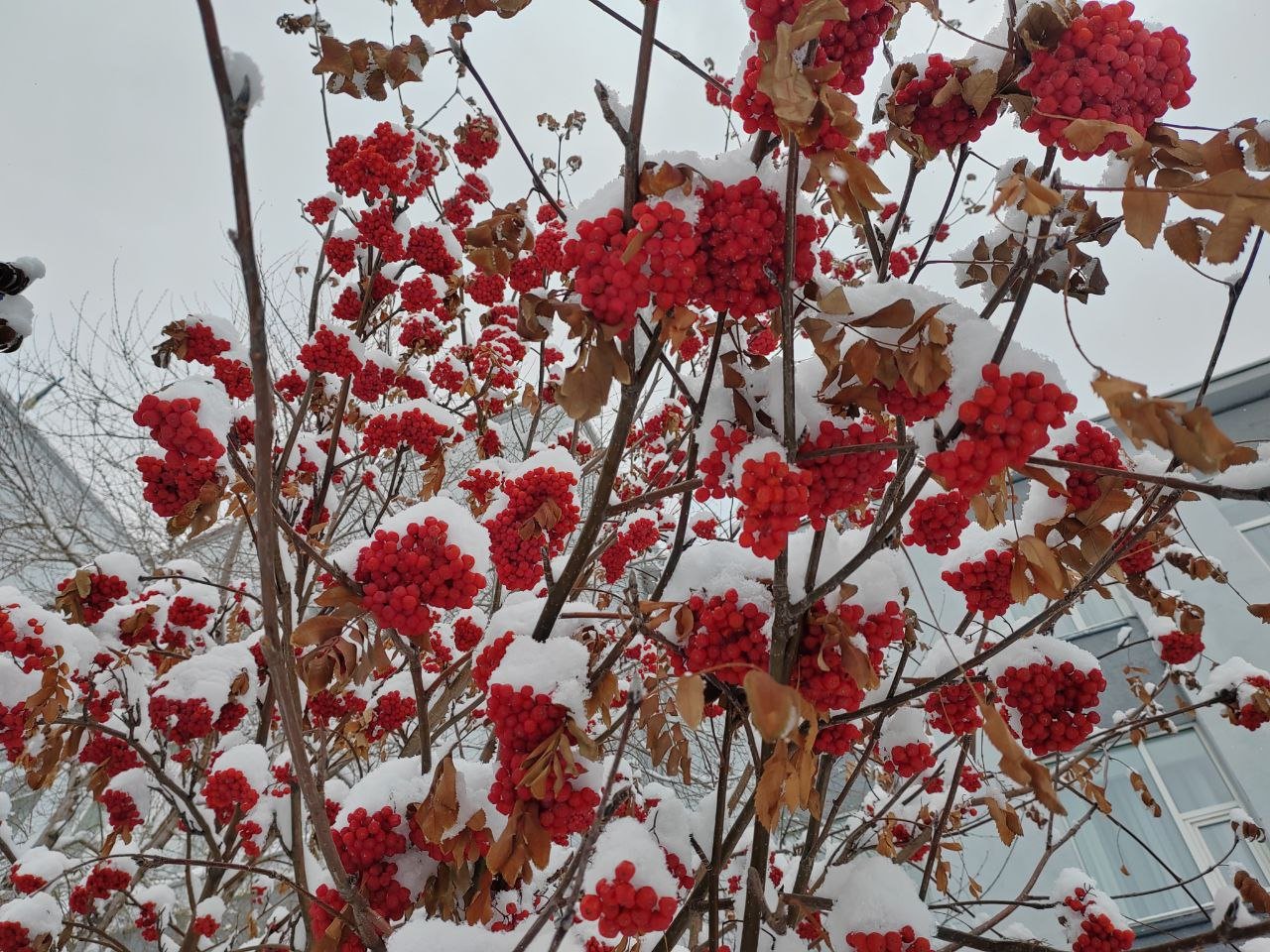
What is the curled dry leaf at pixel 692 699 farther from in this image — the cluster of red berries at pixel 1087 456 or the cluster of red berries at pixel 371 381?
the cluster of red berries at pixel 371 381

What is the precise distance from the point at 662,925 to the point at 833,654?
59 cm

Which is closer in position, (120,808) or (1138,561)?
(1138,561)

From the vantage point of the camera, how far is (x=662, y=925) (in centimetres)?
115

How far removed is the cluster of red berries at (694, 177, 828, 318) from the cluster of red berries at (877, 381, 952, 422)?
0.25 m

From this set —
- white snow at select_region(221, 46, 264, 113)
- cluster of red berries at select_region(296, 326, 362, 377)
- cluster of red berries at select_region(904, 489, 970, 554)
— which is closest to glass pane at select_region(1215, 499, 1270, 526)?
cluster of red berries at select_region(904, 489, 970, 554)

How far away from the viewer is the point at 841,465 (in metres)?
1.21

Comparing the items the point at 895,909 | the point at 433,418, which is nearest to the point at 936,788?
the point at 895,909

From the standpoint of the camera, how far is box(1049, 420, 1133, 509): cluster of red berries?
148 cm

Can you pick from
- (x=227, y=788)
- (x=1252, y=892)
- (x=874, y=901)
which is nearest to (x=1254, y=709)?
(x=1252, y=892)

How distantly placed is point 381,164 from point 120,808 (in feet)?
10.5

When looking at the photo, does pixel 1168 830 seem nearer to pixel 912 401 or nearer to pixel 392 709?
pixel 392 709

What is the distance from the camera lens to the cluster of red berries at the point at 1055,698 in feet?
5.13

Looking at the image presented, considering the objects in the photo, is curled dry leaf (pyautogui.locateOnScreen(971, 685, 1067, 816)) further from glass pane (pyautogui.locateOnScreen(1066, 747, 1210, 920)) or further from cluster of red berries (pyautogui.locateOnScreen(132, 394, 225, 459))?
glass pane (pyautogui.locateOnScreen(1066, 747, 1210, 920))

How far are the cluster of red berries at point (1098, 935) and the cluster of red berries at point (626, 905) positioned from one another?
168cm
